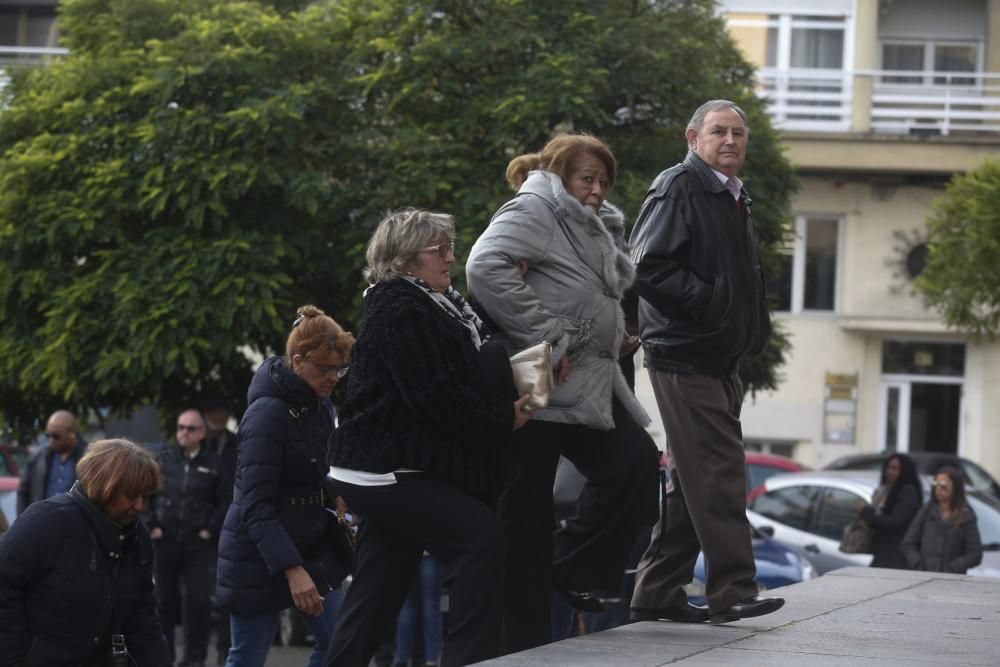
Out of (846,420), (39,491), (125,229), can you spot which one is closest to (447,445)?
(39,491)

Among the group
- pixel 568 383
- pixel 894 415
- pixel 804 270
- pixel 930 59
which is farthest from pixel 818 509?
pixel 930 59

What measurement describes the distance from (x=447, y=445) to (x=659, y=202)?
1383 mm

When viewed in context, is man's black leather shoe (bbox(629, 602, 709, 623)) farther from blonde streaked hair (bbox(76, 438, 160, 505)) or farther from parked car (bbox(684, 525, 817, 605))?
parked car (bbox(684, 525, 817, 605))

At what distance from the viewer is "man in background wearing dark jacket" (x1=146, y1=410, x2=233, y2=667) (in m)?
13.0

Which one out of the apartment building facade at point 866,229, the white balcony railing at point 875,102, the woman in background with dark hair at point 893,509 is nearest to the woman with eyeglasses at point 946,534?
the woman in background with dark hair at point 893,509

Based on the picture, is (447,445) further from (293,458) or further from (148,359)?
(148,359)

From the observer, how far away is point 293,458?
7.16m

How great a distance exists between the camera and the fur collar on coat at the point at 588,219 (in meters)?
6.41

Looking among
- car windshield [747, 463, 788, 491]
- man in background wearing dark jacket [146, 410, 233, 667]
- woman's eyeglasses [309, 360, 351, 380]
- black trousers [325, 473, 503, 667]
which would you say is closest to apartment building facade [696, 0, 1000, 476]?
car windshield [747, 463, 788, 491]

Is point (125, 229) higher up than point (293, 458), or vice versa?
point (125, 229)

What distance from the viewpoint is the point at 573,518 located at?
6.63 meters

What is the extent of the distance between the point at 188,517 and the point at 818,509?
22.0 feet

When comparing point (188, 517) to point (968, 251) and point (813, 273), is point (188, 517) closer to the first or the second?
point (968, 251)

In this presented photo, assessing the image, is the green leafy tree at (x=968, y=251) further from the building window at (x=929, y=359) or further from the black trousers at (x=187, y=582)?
the black trousers at (x=187, y=582)
